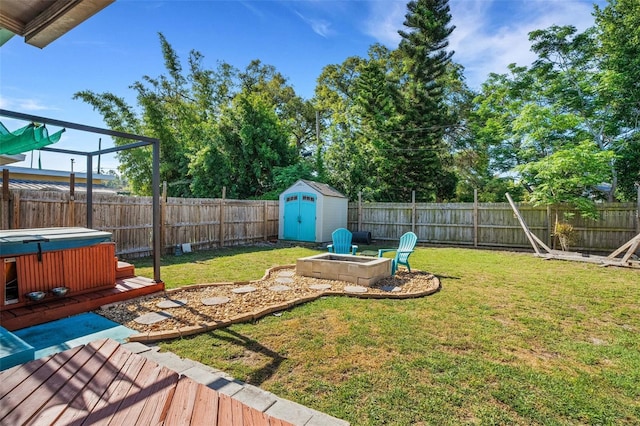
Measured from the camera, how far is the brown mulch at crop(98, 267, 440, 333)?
12.0 ft

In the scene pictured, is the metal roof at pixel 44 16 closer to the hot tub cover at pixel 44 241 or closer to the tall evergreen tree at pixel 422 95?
the hot tub cover at pixel 44 241

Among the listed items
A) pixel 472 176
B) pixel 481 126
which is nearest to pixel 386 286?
pixel 481 126

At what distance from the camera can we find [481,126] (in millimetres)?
16312

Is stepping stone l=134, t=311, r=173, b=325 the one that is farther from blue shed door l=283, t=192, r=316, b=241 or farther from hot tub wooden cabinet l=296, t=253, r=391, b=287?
blue shed door l=283, t=192, r=316, b=241

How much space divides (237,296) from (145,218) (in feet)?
16.4

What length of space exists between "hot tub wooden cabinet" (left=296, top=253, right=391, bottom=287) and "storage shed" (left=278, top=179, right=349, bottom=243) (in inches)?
198

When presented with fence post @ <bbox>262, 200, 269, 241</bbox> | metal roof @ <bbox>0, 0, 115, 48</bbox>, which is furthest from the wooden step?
fence post @ <bbox>262, 200, 269, 241</bbox>

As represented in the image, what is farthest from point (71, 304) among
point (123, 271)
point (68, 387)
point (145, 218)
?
point (145, 218)

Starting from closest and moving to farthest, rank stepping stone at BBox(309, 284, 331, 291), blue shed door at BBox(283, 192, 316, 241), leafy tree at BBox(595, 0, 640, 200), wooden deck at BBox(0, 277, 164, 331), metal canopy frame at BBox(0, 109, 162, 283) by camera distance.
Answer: metal canopy frame at BBox(0, 109, 162, 283) → wooden deck at BBox(0, 277, 164, 331) → stepping stone at BBox(309, 284, 331, 291) → leafy tree at BBox(595, 0, 640, 200) → blue shed door at BBox(283, 192, 316, 241)

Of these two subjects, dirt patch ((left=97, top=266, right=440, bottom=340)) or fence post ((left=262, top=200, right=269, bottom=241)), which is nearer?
dirt patch ((left=97, top=266, right=440, bottom=340))

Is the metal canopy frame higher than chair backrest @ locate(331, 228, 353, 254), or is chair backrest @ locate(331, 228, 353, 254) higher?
the metal canopy frame

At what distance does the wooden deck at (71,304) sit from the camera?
10.9 ft

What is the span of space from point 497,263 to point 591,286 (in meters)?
2.35

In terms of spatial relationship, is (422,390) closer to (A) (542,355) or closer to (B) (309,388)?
(B) (309,388)
